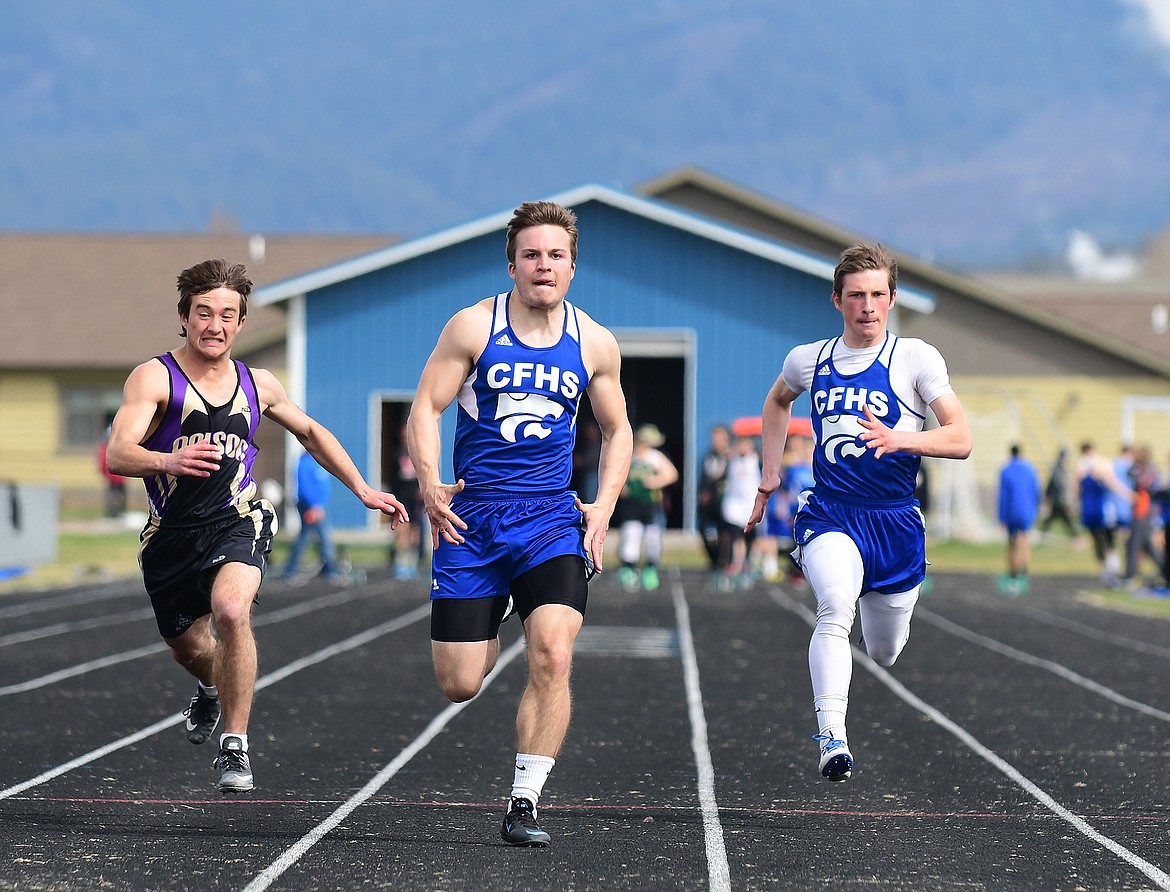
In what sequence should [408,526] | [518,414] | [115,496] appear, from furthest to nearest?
[115,496]
[408,526]
[518,414]

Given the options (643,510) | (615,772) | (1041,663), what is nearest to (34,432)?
(643,510)

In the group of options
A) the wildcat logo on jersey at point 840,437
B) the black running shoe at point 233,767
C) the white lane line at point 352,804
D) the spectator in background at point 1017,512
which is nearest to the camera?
the white lane line at point 352,804

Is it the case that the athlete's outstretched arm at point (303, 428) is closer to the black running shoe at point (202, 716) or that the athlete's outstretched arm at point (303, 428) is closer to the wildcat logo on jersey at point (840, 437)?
the black running shoe at point (202, 716)

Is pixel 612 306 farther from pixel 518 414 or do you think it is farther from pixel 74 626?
pixel 518 414

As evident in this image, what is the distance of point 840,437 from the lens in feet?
24.1

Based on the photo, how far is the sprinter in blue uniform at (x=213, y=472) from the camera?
723 cm

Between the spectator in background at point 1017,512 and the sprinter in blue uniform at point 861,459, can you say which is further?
the spectator in background at point 1017,512

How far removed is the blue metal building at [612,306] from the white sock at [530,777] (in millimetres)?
23537

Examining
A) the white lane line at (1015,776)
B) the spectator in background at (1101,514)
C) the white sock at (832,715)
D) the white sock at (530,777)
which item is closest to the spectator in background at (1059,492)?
the spectator in background at (1101,514)

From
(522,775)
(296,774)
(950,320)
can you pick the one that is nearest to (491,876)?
(522,775)

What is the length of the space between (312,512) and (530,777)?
15.8 meters

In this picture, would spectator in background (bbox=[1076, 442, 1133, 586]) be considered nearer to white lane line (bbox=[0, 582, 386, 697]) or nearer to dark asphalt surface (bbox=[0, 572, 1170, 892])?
dark asphalt surface (bbox=[0, 572, 1170, 892])

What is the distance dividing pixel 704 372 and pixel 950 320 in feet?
37.8

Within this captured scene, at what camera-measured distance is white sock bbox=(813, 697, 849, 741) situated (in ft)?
22.9
